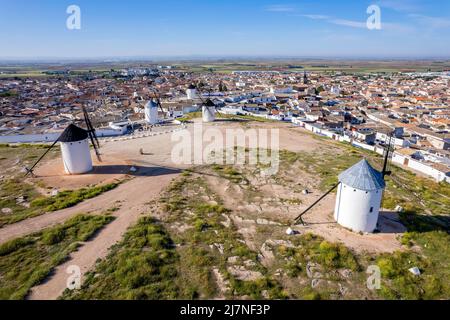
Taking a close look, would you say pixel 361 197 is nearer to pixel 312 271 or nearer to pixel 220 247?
pixel 312 271

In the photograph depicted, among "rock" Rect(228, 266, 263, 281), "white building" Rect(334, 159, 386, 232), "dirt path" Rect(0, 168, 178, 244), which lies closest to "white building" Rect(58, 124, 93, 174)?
"dirt path" Rect(0, 168, 178, 244)

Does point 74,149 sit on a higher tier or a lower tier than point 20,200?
higher

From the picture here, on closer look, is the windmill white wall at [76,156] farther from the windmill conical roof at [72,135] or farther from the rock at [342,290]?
the rock at [342,290]

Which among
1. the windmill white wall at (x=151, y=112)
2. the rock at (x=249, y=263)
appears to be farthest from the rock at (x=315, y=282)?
the windmill white wall at (x=151, y=112)

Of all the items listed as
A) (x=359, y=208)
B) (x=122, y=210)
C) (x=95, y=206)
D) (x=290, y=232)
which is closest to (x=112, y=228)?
(x=122, y=210)

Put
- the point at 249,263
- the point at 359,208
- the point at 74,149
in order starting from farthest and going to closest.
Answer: the point at 74,149, the point at 359,208, the point at 249,263

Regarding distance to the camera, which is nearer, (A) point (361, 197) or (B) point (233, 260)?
(B) point (233, 260)

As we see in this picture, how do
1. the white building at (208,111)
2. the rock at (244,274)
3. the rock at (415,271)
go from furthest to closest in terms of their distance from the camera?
the white building at (208,111), the rock at (415,271), the rock at (244,274)
